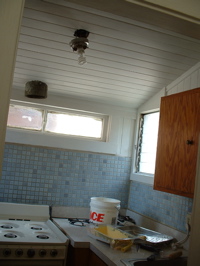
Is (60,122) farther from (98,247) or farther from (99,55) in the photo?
(98,247)

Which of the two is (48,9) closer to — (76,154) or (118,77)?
(118,77)

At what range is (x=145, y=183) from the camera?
2.90 m

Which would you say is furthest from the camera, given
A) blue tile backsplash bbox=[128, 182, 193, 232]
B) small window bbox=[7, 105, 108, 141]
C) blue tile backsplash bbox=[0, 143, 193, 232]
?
small window bbox=[7, 105, 108, 141]

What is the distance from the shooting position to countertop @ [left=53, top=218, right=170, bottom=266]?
1847 mm

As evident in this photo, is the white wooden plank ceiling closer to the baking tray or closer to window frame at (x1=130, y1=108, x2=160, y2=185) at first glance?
window frame at (x1=130, y1=108, x2=160, y2=185)

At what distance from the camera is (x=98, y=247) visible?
201cm

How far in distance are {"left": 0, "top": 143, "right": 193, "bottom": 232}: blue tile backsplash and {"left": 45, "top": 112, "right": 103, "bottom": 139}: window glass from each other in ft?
0.75

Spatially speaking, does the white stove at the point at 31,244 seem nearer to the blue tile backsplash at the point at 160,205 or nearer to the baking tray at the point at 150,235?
the baking tray at the point at 150,235

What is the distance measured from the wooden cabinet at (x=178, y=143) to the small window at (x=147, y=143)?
69cm

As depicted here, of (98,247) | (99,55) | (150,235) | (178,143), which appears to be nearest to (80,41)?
(99,55)

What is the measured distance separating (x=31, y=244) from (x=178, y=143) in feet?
4.32

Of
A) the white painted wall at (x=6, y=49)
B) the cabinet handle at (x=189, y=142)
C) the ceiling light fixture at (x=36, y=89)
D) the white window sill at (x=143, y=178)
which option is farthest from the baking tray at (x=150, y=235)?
the white painted wall at (x=6, y=49)

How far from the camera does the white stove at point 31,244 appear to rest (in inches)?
80.4

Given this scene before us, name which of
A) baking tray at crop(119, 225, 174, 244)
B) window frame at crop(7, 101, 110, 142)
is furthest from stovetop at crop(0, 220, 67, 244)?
window frame at crop(7, 101, 110, 142)
